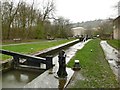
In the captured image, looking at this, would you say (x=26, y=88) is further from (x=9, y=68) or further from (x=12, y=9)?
(x=12, y=9)

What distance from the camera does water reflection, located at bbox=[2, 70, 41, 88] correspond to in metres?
6.98

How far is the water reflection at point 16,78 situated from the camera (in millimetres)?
6980

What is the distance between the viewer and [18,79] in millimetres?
7824

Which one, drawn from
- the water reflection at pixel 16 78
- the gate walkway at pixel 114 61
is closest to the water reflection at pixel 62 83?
the water reflection at pixel 16 78

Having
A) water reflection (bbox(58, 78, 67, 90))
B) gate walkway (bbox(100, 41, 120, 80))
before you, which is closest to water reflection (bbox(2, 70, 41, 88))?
water reflection (bbox(58, 78, 67, 90))

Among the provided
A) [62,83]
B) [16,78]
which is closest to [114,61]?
[16,78]

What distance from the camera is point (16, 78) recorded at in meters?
7.99

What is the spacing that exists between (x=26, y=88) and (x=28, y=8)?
29.0 meters

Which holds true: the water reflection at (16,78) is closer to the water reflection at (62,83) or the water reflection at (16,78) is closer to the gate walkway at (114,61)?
the water reflection at (62,83)

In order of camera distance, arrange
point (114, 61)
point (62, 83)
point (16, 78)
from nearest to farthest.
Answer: point (62, 83)
point (16, 78)
point (114, 61)

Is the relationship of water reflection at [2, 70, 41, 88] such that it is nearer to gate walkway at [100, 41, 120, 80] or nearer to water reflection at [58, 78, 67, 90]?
water reflection at [58, 78, 67, 90]

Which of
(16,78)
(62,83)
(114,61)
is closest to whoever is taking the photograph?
(62,83)

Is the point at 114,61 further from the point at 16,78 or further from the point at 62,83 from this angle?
the point at 62,83

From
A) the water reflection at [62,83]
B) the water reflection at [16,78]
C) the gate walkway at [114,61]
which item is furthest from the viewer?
the gate walkway at [114,61]
